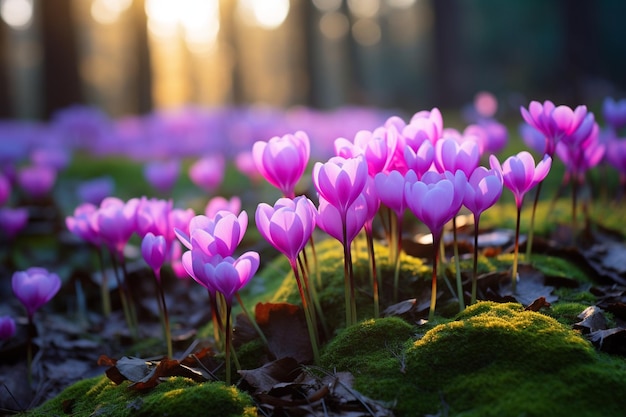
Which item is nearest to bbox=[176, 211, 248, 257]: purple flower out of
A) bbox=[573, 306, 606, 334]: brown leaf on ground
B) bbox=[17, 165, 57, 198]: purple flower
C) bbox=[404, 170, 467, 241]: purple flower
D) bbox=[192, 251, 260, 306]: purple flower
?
bbox=[192, 251, 260, 306]: purple flower

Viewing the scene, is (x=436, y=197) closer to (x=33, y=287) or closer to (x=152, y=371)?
(x=152, y=371)

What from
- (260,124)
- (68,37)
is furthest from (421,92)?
(260,124)

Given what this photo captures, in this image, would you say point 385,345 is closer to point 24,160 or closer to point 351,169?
point 351,169

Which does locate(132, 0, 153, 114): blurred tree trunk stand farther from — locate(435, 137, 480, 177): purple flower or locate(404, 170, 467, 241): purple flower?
locate(404, 170, 467, 241): purple flower

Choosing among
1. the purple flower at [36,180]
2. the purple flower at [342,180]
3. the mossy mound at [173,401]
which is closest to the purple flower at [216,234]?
the purple flower at [342,180]

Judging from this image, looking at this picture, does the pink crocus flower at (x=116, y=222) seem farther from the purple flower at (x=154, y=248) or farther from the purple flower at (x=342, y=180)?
the purple flower at (x=342, y=180)
